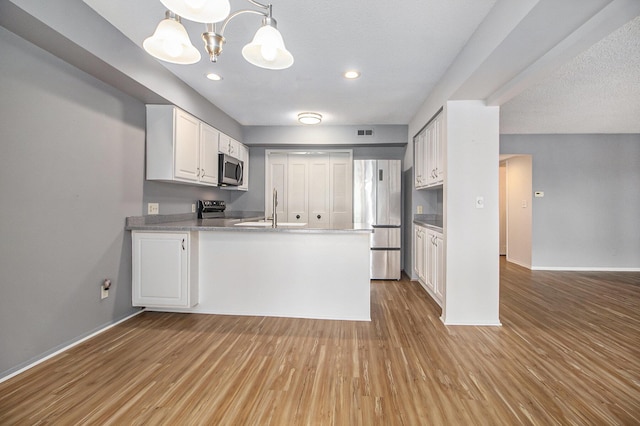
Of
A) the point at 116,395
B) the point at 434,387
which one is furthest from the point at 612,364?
the point at 116,395

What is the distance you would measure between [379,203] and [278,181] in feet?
6.20

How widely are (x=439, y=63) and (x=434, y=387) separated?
2.67m

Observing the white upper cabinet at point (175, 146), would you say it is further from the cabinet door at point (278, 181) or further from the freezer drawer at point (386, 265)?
the freezer drawer at point (386, 265)

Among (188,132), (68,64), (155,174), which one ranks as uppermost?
(68,64)

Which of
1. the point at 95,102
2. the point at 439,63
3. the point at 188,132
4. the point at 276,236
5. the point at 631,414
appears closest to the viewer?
the point at 631,414

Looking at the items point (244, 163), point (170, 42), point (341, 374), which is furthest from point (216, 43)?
point (244, 163)

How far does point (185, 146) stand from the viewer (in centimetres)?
325

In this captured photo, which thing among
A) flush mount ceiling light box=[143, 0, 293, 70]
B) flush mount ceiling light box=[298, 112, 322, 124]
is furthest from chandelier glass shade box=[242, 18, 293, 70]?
flush mount ceiling light box=[298, 112, 322, 124]

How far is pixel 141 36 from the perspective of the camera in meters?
2.34

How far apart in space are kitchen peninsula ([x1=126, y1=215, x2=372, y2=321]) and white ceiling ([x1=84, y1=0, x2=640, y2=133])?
159 cm

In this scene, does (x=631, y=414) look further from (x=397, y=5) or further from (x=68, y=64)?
(x=68, y=64)

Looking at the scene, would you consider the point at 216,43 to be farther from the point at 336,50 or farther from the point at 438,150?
the point at 438,150

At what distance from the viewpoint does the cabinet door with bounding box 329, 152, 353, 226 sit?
17.0ft

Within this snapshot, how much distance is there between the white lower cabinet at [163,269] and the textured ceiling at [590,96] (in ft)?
12.8
